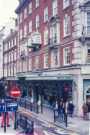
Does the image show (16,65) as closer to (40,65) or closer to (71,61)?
(40,65)

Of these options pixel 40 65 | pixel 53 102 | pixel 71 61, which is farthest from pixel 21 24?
pixel 71 61

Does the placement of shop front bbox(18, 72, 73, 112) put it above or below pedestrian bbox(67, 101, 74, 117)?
above

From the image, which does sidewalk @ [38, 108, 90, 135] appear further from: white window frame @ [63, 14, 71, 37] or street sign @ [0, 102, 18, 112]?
white window frame @ [63, 14, 71, 37]

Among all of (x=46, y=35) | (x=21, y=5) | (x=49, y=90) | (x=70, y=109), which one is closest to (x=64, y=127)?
(x=70, y=109)

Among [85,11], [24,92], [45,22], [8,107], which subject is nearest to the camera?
[8,107]

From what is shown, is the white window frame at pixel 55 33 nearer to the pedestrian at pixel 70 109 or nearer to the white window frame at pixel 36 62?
the white window frame at pixel 36 62

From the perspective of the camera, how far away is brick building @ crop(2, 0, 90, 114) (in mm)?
36184

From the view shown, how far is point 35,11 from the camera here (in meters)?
53.9

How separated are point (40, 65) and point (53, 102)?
819 centimetres

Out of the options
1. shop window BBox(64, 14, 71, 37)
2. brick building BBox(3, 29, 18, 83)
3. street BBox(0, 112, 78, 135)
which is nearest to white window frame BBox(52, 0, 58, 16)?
shop window BBox(64, 14, 71, 37)

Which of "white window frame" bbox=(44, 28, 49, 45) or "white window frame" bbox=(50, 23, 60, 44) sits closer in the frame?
"white window frame" bbox=(50, 23, 60, 44)

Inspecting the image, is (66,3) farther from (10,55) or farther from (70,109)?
(10,55)

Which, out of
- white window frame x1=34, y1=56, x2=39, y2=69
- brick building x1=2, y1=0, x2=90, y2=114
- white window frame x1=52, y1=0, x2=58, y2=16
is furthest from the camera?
white window frame x1=34, y1=56, x2=39, y2=69

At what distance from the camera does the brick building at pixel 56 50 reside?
119 ft
